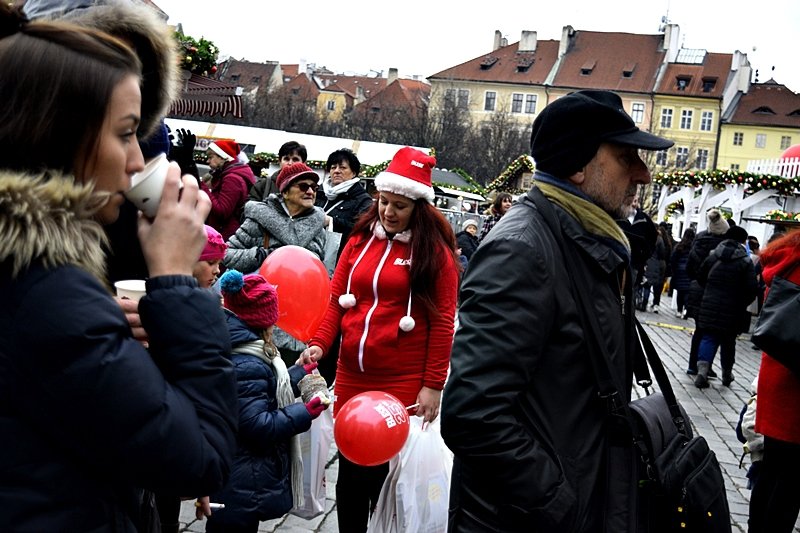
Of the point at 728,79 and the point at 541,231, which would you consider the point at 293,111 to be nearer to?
the point at 728,79

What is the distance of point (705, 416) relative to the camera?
886 cm

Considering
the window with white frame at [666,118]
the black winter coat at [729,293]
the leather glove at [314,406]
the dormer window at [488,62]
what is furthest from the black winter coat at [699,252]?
the dormer window at [488,62]

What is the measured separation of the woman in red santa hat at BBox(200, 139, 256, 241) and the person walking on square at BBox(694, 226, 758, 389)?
662cm

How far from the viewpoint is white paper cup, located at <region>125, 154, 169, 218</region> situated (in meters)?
1.53

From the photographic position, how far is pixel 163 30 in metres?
1.96

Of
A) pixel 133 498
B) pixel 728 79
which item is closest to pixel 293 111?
pixel 728 79

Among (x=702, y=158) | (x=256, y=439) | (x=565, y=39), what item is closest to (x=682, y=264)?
(x=256, y=439)

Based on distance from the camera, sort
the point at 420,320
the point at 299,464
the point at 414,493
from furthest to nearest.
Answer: the point at 420,320, the point at 414,493, the point at 299,464

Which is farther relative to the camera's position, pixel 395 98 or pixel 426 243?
pixel 395 98

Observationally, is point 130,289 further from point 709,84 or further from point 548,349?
point 709,84

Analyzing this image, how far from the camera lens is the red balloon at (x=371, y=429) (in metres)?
3.58

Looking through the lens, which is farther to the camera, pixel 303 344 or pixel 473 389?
pixel 303 344

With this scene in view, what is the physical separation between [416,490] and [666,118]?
73386 millimetres

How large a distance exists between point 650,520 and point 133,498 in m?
1.59
